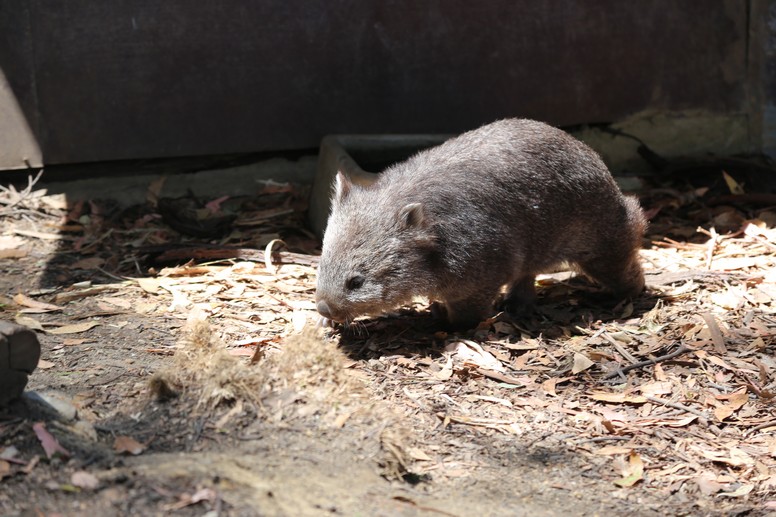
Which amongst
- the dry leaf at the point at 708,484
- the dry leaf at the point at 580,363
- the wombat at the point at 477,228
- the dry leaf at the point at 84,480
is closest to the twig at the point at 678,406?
the dry leaf at the point at 580,363

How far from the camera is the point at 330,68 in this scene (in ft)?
25.6

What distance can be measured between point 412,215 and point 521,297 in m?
1.24

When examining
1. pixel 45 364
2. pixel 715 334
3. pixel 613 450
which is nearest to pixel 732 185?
pixel 715 334

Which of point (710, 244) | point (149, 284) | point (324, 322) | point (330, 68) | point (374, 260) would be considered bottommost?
point (710, 244)

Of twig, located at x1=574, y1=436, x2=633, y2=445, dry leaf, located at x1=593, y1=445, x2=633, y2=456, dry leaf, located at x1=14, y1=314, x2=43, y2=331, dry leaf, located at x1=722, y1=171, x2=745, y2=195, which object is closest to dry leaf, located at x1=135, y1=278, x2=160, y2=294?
dry leaf, located at x1=14, y1=314, x2=43, y2=331

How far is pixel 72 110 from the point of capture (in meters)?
7.36

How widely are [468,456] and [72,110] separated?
15.5 ft

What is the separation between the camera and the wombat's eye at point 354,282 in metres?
5.45

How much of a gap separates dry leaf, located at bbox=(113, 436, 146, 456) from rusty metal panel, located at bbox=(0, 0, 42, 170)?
4214mm

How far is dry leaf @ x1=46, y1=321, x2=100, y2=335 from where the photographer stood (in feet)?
18.1

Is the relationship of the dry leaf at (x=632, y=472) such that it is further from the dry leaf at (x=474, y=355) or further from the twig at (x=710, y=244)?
the twig at (x=710, y=244)

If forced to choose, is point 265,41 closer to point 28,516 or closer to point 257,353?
point 257,353

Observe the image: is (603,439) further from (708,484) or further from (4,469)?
(4,469)

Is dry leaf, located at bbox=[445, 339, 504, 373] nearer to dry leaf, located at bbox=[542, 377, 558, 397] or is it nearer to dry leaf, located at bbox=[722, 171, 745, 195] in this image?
dry leaf, located at bbox=[542, 377, 558, 397]
